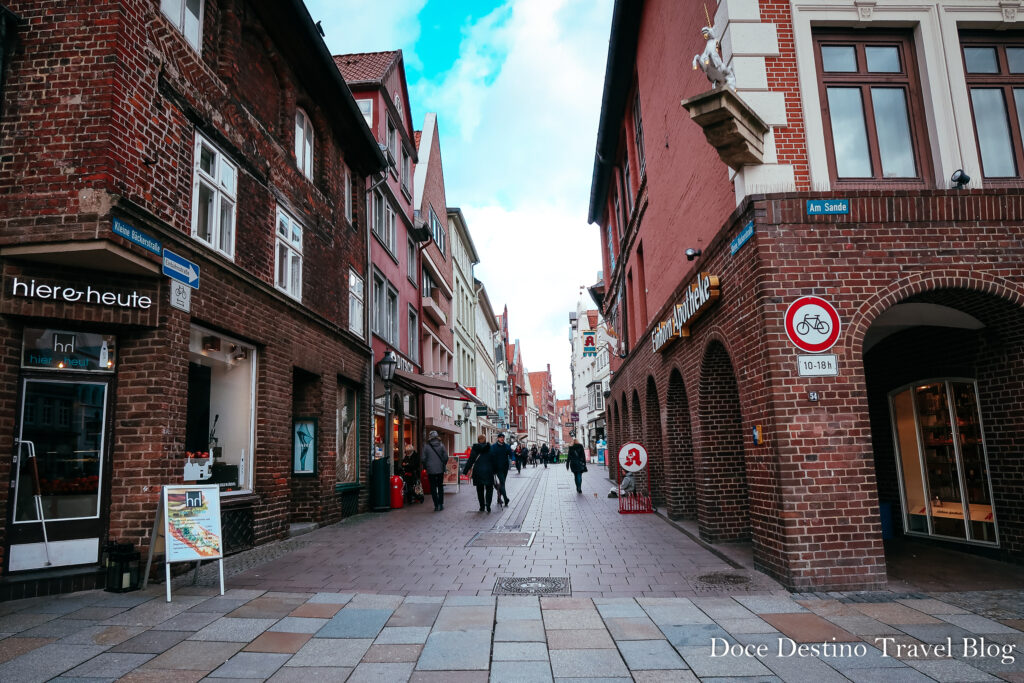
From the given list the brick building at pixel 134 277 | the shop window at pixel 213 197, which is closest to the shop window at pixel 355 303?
the brick building at pixel 134 277

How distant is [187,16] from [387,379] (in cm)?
866

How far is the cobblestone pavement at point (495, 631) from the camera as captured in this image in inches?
169

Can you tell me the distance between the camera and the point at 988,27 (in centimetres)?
775

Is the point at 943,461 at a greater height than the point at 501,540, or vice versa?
the point at 943,461

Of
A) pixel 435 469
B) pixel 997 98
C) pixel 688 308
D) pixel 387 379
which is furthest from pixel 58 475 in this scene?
pixel 997 98

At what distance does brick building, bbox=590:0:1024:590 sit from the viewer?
22.0 feet

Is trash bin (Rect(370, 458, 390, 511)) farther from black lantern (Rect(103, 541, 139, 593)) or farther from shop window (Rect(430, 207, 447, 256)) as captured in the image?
shop window (Rect(430, 207, 447, 256))

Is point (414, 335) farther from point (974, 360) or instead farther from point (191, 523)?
point (974, 360)

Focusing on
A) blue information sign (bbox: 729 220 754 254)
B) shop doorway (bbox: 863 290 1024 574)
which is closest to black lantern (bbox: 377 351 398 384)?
blue information sign (bbox: 729 220 754 254)

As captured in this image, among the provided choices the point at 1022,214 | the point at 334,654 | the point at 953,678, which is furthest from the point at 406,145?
the point at 953,678

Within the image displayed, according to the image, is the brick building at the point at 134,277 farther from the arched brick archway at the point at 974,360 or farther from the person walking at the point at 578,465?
the person walking at the point at 578,465

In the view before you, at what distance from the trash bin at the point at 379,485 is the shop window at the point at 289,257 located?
4986mm

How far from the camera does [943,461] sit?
8.77 metres

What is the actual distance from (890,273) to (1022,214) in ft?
5.45
